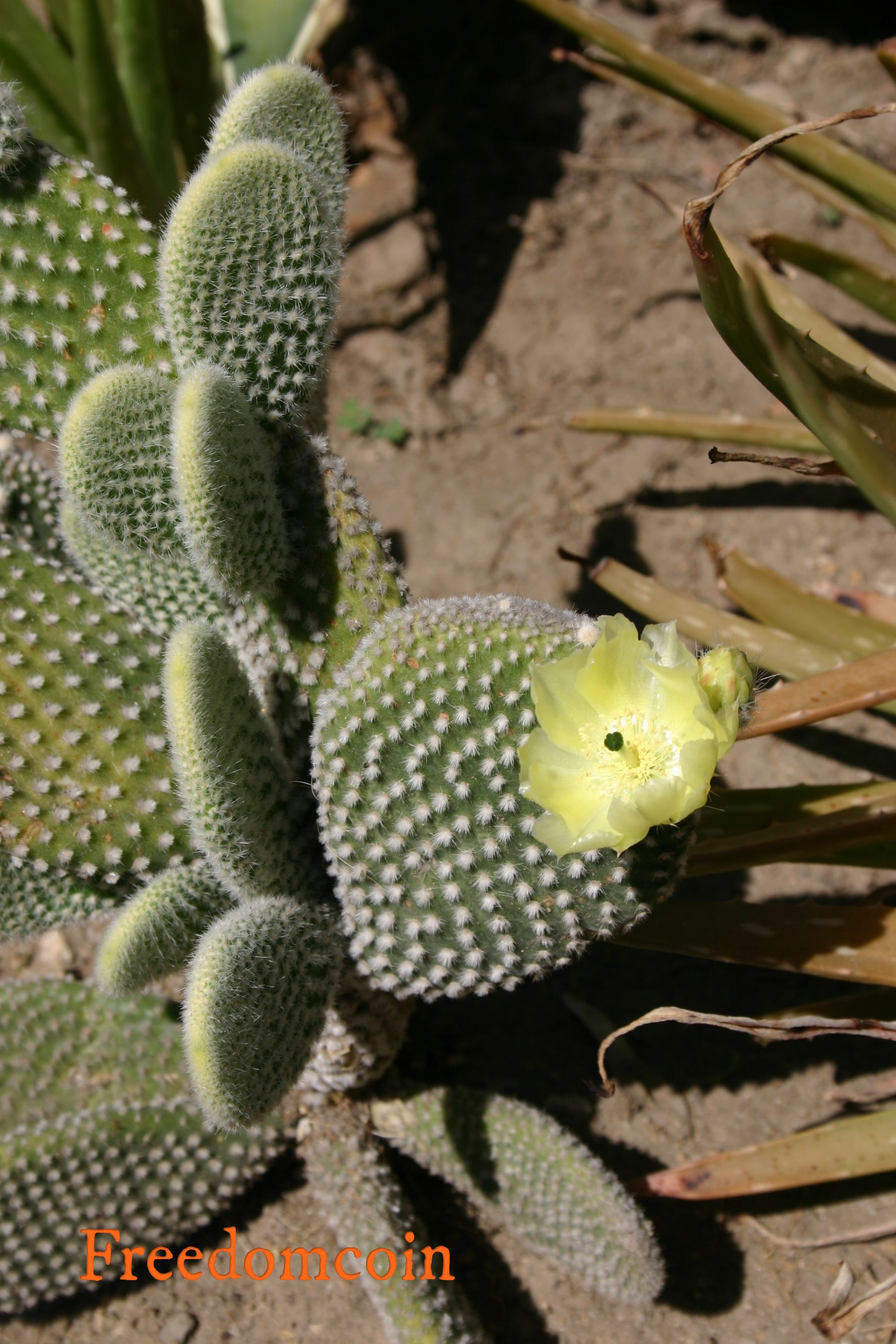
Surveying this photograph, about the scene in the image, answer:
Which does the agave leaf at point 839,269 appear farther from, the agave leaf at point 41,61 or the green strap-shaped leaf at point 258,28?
the agave leaf at point 41,61

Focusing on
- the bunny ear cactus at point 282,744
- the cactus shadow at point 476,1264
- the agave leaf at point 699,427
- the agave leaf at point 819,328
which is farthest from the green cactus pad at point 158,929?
the agave leaf at point 819,328

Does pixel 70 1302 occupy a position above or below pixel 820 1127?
below

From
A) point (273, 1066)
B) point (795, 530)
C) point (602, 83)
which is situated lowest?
point (795, 530)

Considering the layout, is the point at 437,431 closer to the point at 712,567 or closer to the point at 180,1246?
the point at 712,567

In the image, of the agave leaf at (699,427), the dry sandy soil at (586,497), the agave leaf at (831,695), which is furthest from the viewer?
the agave leaf at (699,427)

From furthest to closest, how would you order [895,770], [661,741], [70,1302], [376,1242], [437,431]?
[437,431] < [895,770] < [70,1302] < [376,1242] < [661,741]

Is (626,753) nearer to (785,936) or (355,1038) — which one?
(785,936)

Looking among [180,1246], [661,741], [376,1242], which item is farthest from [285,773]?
[180,1246]
